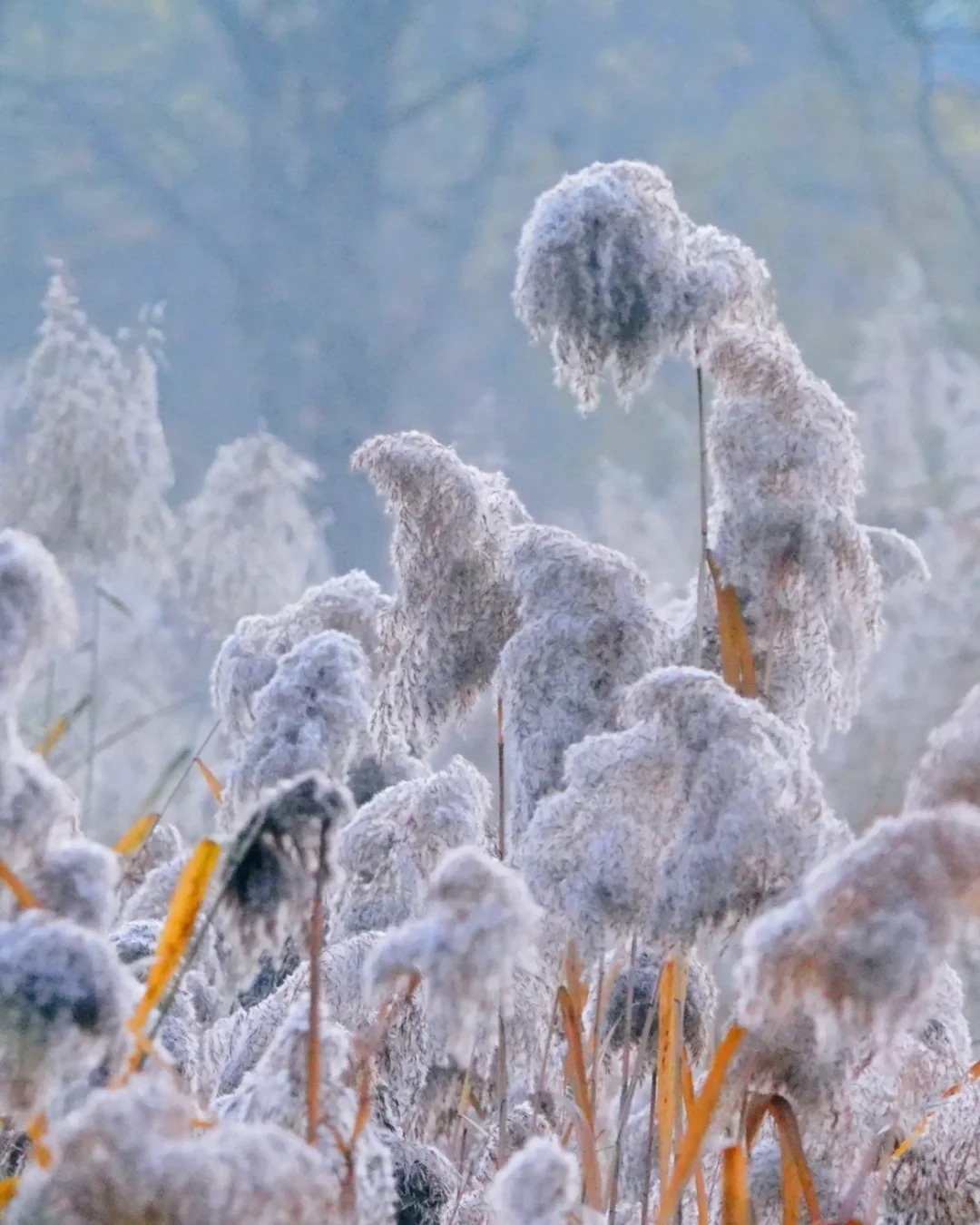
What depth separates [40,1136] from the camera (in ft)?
1.57

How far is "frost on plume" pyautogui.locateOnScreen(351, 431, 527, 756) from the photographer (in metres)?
1.06

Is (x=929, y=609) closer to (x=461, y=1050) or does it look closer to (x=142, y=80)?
(x=461, y=1050)

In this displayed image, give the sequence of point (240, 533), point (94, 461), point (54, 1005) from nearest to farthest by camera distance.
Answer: point (54, 1005), point (94, 461), point (240, 533)

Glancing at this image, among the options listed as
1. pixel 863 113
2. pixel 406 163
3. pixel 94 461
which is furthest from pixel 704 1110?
pixel 406 163

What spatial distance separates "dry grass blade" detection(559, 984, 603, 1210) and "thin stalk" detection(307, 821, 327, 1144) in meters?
0.36

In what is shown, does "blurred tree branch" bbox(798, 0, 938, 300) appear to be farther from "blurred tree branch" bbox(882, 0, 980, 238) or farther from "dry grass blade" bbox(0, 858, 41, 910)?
"dry grass blade" bbox(0, 858, 41, 910)

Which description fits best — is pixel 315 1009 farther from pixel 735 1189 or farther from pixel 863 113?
pixel 863 113

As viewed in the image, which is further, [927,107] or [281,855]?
[927,107]

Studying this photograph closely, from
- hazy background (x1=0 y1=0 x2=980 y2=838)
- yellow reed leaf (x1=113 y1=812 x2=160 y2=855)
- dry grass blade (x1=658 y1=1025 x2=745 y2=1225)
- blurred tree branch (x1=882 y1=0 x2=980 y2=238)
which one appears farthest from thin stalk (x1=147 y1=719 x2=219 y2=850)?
blurred tree branch (x1=882 y1=0 x2=980 y2=238)

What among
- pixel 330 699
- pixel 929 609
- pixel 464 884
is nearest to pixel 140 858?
pixel 330 699

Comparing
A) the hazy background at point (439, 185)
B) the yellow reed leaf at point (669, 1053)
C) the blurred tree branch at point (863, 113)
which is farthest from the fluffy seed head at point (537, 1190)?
the blurred tree branch at point (863, 113)

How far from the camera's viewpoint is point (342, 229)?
824 cm

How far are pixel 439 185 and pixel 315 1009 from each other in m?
8.05

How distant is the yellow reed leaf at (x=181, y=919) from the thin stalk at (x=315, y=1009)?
0.06 metres
